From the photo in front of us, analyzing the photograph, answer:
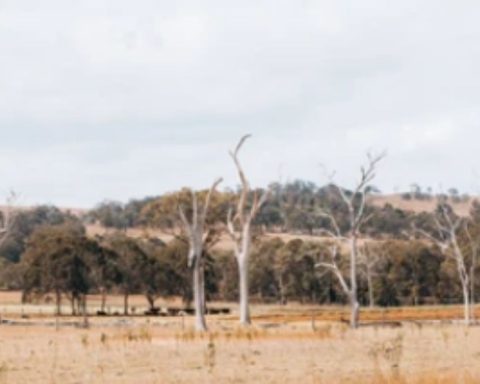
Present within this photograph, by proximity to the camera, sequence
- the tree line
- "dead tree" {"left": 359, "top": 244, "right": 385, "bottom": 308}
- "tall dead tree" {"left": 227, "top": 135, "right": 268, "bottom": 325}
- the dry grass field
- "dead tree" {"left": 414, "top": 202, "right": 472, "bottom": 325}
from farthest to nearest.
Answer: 1. "dead tree" {"left": 359, "top": 244, "right": 385, "bottom": 308}
2. the tree line
3. "dead tree" {"left": 414, "top": 202, "right": 472, "bottom": 325}
4. "tall dead tree" {"left": 227, "top": 135, "right": 268, "bottom": 325}
5. the dry grass field

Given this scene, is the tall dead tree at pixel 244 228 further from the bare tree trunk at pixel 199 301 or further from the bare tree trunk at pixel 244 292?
the bare tree trunk at pixel 199 301

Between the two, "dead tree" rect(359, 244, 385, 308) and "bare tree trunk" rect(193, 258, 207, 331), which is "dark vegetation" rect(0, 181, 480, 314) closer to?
"dead tree" rect(359, 244, 385, 308)

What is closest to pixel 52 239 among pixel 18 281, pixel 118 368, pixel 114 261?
pixel 114 261

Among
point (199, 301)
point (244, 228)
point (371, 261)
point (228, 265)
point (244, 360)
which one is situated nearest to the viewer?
point (244, 360)

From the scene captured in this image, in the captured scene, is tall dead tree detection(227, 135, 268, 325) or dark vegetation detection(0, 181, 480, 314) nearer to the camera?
tall dead tree detection(227, 135, 268, 325)

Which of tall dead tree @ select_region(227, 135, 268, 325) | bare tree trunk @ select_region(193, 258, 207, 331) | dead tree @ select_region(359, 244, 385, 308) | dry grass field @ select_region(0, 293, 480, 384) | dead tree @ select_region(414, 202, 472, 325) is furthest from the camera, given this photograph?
dead tree @ select_region(359, 244, 385, 308)

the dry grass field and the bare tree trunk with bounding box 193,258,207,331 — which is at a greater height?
the bare tree trunk with bounding box 193,258,207,331

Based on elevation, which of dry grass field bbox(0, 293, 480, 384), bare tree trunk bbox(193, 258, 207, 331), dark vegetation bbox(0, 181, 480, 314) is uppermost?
dark vegetation bbox(0, 181, 480, 314)

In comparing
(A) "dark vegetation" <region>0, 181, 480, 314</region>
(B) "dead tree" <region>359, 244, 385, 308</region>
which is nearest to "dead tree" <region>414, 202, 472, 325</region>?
(A) "dark vegetation" <region>0, 181, 480, 314</region>

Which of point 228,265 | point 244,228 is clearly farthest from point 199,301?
point 228,265

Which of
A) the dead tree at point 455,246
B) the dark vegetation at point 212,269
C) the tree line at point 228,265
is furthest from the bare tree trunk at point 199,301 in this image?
the dark vegetation at point 212,269

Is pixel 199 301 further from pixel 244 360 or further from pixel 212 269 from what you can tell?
pixel 212 269

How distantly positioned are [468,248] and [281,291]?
2249 cm

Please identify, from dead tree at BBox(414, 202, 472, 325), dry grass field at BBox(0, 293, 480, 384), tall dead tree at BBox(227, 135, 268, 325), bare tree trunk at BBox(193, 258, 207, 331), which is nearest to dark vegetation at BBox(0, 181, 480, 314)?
dead tree at BBox(414, 202, 472, 325)
